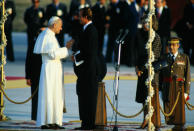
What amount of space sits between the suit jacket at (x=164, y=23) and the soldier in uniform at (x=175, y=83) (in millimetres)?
9589

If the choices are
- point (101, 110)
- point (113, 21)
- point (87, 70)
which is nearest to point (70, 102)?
point (101, 110)

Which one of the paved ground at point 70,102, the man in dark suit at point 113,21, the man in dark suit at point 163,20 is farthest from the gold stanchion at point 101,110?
the man in dark suit at point 113,21

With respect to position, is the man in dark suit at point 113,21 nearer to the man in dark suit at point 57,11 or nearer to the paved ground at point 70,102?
the paved ground at point 70,102

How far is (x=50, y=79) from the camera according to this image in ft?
37.1

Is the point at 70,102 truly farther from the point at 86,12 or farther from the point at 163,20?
the point at 163,20

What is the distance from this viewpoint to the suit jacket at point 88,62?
11086mm

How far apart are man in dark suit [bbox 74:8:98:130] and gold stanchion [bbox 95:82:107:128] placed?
18 centimetres

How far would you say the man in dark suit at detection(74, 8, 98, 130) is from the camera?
11094mm

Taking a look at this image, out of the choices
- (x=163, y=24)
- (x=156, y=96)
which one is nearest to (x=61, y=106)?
(x=156, y=96)

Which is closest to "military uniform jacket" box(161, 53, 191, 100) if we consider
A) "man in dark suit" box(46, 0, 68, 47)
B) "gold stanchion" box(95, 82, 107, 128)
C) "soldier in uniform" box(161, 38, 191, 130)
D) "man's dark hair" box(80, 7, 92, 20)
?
"soldier in uniform" box(161, 38, 191, 130)

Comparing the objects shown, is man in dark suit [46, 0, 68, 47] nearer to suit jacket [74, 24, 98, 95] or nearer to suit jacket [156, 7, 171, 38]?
suit jacket [156, 7, 171, 38]

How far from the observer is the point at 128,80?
19.3 m

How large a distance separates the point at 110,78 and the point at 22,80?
2497 mm

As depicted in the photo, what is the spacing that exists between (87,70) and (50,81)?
0.67 m
